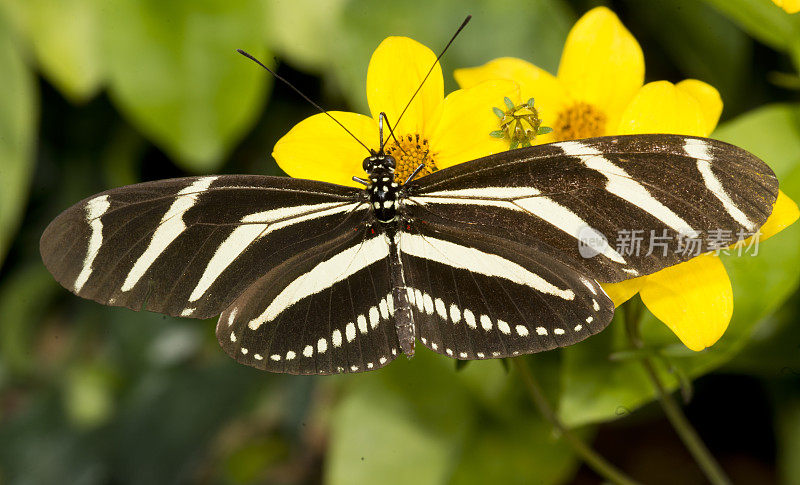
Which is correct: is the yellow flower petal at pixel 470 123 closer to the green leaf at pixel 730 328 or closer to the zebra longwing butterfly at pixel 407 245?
the zebra longwing butterfly at pixel 407 245

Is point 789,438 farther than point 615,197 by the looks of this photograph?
Yes

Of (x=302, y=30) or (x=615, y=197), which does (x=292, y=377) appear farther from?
(x=615, y=197)

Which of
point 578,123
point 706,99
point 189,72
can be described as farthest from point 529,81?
point 189,72

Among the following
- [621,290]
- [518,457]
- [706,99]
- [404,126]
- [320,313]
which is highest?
[706,99]

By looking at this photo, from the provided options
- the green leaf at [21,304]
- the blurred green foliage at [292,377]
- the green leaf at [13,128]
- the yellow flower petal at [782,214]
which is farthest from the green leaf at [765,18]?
the green leaf at [21,304]

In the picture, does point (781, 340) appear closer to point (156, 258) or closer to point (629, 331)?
point (629, 331)

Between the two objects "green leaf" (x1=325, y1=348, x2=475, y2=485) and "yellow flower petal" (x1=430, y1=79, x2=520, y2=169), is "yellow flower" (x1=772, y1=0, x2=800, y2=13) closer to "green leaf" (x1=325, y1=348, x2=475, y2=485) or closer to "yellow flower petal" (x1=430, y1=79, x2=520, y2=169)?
"yellow flower petal" (x1=430, y1=79, x2=520, y2=169)
